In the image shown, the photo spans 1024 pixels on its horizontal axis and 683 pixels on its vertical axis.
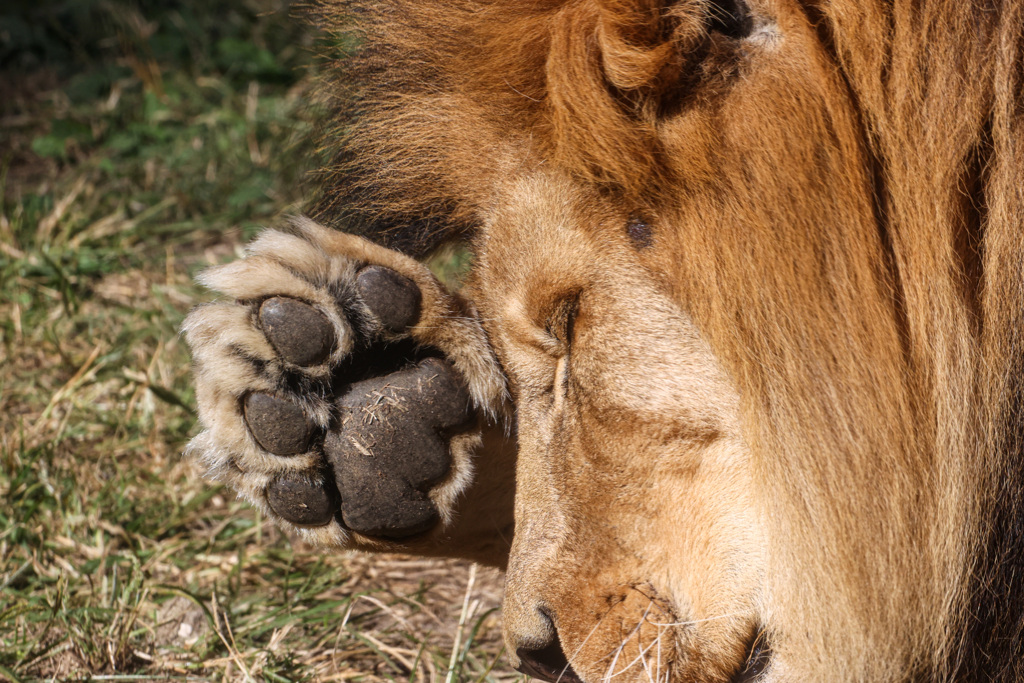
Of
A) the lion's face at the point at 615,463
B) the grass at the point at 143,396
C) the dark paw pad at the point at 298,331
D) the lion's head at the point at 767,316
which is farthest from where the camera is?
the grass at the point at 143,396

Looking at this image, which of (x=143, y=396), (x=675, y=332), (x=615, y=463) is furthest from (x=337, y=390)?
(x=143, y=396)

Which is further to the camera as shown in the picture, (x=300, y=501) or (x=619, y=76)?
(x=300, y=501)

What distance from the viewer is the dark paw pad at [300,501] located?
1.71 meters

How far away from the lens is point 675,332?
1.51 m

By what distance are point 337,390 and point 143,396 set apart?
128 centimetres

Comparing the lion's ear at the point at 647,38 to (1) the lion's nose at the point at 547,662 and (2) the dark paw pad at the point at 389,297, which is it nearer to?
(2) the dark paw pad at the point at 389,297

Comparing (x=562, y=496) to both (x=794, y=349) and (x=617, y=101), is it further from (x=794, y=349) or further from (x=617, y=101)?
(x=617, y=101)

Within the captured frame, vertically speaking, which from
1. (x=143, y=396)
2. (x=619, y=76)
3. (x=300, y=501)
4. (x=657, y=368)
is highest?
(x=619, y=76)

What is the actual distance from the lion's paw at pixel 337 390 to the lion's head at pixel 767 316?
20cm

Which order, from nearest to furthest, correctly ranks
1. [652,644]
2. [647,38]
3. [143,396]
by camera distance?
1. [647,38]
2. [652,644]
3. [143,396]

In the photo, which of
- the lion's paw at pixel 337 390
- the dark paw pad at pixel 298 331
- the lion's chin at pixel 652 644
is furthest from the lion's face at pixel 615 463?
the dark paw pad at pixel 298 331

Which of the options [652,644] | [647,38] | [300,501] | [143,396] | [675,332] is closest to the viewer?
[647,38]

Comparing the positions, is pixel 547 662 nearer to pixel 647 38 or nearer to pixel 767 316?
pixel 767 316

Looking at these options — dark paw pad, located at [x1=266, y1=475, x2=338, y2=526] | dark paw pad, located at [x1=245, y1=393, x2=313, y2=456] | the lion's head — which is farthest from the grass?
the lion's head
